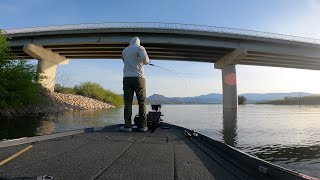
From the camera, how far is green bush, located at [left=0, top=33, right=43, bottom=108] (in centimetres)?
2694

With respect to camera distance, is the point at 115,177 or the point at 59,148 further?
the point at 59,148

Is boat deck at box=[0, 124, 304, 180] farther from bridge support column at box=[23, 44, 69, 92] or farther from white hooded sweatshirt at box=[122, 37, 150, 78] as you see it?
bridge support column at box=[23, 44, 69, 92]

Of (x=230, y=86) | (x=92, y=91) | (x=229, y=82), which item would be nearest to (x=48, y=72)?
(x=92, y=91)

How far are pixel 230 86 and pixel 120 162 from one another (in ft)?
164

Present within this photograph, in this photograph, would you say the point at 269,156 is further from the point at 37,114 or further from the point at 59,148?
the point at 37,114

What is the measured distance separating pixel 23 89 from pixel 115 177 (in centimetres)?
2832

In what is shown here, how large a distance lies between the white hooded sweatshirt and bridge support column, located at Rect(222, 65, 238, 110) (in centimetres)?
4474

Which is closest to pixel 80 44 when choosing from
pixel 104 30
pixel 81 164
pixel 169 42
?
pixel 104 30

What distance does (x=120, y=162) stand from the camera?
13.6 ft

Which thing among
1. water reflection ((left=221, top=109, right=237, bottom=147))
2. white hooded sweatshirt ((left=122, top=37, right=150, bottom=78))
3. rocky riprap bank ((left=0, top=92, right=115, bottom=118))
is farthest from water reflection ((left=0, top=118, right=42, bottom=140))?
rocky riprap bank ((left=0, top=92, right=115, bottom=118))

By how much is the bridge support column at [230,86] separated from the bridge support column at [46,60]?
29.6m

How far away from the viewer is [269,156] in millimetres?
9250

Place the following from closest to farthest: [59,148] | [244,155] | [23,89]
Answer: [244,155]
[59,148]
[23,89]

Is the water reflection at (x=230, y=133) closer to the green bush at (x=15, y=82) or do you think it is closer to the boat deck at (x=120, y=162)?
the boat deck at (x=120, y=162)
